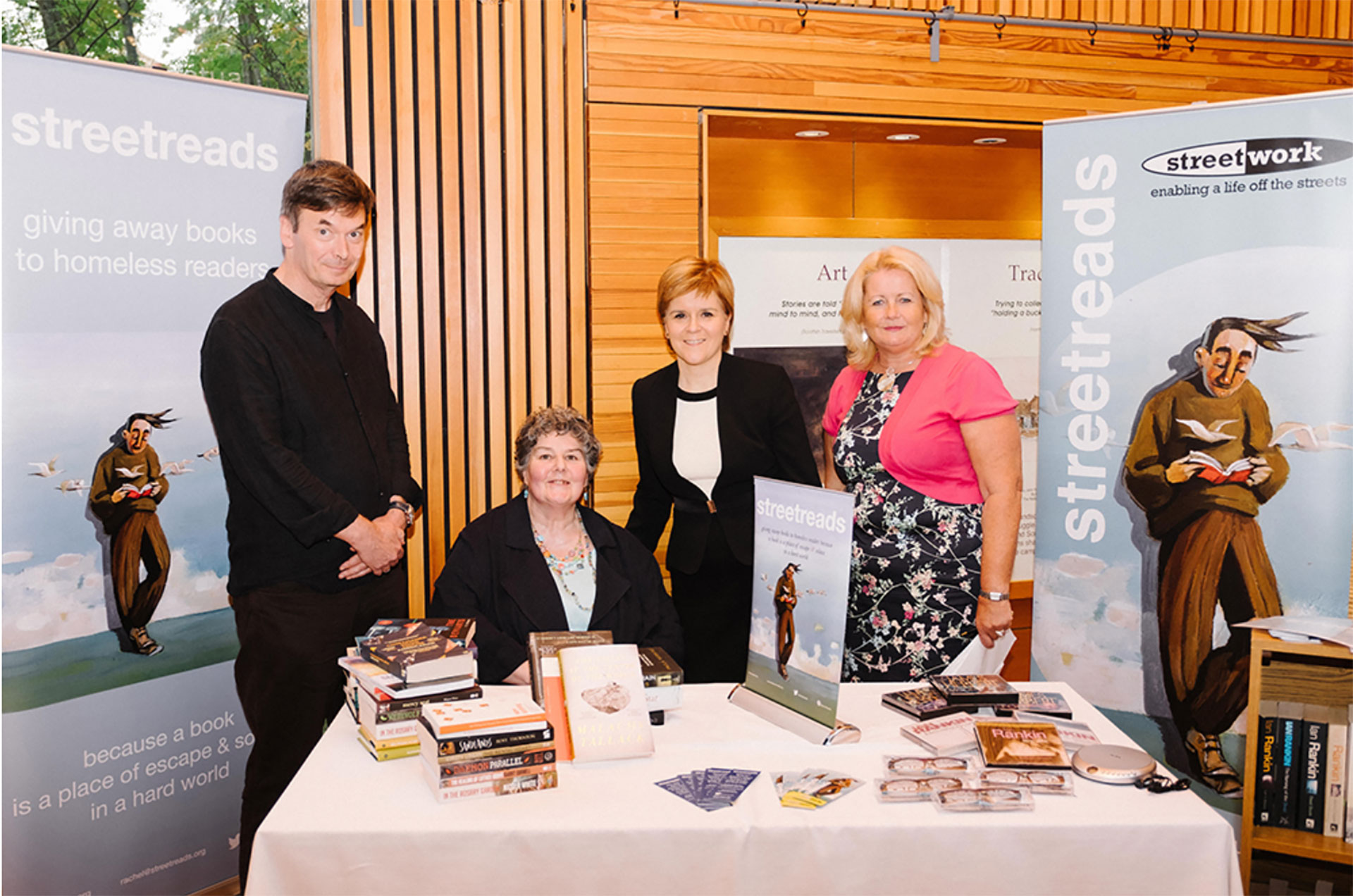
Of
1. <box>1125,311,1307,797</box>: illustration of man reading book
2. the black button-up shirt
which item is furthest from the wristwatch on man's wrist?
<box>1125,311,1307,797</box>: illustration of man reading book

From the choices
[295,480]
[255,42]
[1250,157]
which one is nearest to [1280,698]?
[1250,157]

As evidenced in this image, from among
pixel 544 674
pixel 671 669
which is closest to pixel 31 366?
pixel 544 674

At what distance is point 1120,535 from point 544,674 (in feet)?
6.96

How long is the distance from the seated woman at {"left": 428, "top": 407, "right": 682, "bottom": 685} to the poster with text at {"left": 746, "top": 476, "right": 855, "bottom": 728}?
1.89 ft

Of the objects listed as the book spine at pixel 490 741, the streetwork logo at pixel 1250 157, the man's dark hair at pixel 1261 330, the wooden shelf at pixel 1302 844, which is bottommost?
the wooden shelf at pixel 1302 844

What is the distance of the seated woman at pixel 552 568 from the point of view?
2.62 metres

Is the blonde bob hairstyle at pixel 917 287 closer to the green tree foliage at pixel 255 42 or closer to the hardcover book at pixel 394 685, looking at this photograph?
the hardcover book at pixel 394 685

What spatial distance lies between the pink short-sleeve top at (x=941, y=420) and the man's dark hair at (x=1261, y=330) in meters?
0.85

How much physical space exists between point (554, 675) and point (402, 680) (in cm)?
32

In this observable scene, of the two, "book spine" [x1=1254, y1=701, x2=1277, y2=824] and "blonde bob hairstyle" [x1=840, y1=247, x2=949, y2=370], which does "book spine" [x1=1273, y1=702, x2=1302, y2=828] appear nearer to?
"book spine" [x1=1254, y1=701, x2=1277, y2=824]

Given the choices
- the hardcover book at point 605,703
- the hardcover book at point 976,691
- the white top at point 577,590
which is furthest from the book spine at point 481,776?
the hardcover book at point 976,691

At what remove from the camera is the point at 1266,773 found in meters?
2.95

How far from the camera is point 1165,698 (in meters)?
3.17

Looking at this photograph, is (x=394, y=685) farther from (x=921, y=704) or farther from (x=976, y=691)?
(x=976, y=691)
